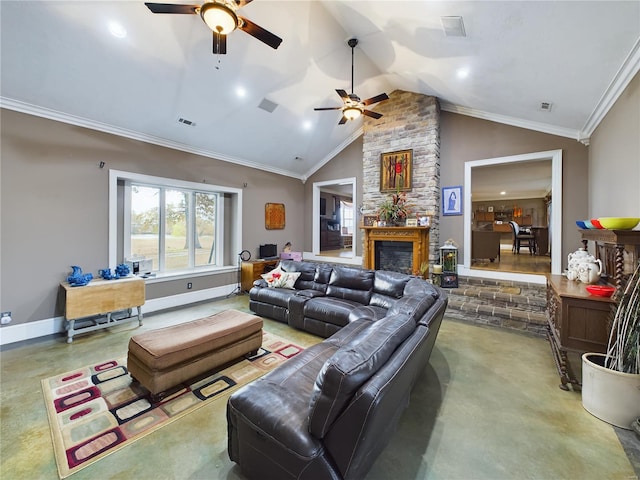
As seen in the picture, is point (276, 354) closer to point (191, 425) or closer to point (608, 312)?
point (191, 425)

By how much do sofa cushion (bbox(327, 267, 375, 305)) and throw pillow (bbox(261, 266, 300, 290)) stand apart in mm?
660

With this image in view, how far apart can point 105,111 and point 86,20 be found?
131 cm

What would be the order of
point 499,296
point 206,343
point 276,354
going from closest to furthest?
point 206,343 → point 276,354 → point 499,296

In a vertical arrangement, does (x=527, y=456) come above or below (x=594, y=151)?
below

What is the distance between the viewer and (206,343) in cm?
253

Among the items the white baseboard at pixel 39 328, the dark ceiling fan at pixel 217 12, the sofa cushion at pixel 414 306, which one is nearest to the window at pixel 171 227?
the white baseboard at pixel 39 328

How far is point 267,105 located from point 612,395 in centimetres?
561

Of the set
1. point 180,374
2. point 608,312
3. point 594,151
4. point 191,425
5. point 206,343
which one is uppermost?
point 594,151

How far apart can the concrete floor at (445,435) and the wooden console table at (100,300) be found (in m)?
0.60

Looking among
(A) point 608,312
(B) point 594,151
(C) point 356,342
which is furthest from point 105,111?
(B) point 594,151

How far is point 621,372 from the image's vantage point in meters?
2.00

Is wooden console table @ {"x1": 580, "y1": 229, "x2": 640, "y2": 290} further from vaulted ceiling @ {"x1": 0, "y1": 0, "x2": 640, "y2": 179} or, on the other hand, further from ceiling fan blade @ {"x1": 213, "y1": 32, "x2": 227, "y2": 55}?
ceiling fan blade @ {"x1": 213, "y1": 32, "x2": 227, "y2": 55}

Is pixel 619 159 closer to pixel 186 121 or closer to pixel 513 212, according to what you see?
pixel 186 121

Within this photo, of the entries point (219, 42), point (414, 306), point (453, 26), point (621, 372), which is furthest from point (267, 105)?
point (621, 372)
